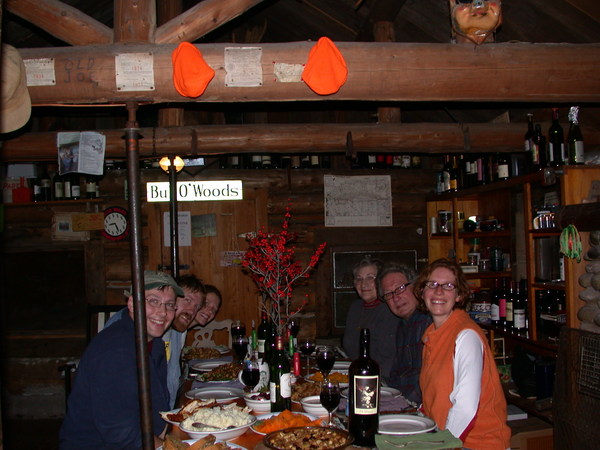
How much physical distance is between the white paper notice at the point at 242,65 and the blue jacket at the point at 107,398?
165 centimetres

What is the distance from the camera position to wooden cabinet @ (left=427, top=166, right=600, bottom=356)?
459cm

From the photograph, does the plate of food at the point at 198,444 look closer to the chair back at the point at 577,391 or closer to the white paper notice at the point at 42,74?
the white paper notice at the point at 42,74

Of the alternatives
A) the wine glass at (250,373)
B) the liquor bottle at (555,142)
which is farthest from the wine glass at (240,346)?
the liquor bottle at (555,142)

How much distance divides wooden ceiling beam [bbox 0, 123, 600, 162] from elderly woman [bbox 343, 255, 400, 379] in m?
1.39

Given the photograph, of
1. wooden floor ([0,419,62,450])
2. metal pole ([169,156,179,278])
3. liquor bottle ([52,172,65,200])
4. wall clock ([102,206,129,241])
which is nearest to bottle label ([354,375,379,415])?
metal pole ([169,156,179,278])

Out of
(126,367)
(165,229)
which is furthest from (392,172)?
(126,367)

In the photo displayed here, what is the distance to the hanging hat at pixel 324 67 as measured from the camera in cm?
372

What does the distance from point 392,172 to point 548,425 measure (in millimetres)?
4214

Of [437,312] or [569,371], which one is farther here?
[569,371]

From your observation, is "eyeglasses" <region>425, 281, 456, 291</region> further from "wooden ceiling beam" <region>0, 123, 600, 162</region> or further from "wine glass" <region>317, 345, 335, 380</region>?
"wooden ceiling beam" <region>0, 123, 600, 162</region>

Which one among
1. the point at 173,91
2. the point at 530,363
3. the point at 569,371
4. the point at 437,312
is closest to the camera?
the point at 437,312

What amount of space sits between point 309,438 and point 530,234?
3.49 m

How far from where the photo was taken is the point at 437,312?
3127mm

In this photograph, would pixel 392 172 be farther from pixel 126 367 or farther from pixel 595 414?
pixel 126 367
